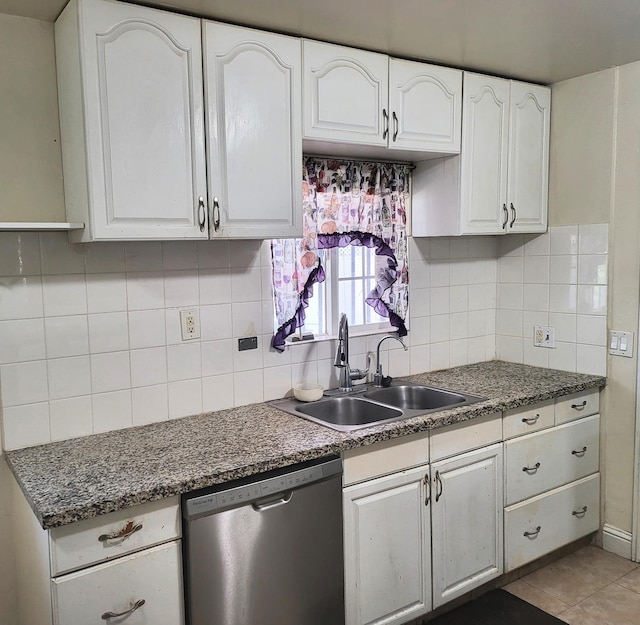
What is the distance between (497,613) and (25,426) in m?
2.03

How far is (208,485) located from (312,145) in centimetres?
140

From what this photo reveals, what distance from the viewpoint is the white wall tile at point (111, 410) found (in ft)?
7.19

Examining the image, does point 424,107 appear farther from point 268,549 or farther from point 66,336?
point 268,549

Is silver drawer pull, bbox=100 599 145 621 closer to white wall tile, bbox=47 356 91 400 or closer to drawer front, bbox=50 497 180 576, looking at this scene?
drawer front, bbox=50 497 180 576

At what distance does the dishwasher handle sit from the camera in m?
1.89

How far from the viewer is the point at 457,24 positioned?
221cm

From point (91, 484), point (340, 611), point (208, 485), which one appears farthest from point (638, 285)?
point (91, 484)

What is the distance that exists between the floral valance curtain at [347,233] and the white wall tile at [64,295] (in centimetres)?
79

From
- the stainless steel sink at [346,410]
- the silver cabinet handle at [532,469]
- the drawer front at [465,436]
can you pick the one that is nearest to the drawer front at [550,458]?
the silver cabinet handle at [532,469]

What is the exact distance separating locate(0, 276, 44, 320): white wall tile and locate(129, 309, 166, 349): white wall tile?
0.32m

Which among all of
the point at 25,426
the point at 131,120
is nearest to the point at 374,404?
the point at 25,426

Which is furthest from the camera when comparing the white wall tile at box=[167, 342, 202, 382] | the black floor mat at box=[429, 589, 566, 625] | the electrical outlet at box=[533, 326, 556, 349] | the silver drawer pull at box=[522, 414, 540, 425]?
the electrical outlet at box=[533, 326, 556, 349]

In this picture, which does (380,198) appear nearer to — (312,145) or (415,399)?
(312,145)

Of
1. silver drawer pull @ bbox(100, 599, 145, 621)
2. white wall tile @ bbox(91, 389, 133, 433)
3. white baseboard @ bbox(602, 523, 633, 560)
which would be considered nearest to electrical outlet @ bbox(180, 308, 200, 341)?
white wall tile @ bbox(91, 389, 133, 433)
